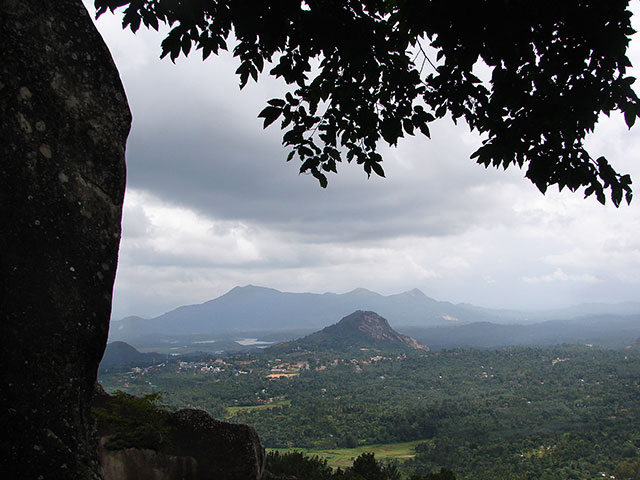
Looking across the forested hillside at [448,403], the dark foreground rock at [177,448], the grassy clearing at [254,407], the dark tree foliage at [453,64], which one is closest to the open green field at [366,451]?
the forested hillside at [448,403]

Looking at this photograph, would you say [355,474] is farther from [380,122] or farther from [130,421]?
[380,122]

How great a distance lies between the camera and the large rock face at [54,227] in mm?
2307

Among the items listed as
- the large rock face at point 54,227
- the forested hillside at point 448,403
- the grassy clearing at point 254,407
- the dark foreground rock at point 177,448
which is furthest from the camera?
the grassy clearing at point 254,407

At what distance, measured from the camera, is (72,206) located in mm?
2668

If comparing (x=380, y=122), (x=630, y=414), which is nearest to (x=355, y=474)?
(x=380, y=122)

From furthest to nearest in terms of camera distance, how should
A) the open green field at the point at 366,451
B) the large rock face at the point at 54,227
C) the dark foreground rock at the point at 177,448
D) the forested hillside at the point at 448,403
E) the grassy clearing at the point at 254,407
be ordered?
the grassy clearing at the point at 254,407
the open green field at the point at 366,451
the forested hillside at the point at 448,403
the dark foreground rock at the point at 177,448
the large rock face at the point at 54,227

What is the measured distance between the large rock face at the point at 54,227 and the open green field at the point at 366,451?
6328 centimetres

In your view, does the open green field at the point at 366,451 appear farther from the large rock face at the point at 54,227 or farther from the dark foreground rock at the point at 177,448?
the large rock face at the point at 54,227

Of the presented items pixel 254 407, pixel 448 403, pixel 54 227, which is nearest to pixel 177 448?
pixel 54 227

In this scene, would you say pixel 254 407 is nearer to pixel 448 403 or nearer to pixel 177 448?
pixel 448 403

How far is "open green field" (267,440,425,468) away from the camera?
62.7 m

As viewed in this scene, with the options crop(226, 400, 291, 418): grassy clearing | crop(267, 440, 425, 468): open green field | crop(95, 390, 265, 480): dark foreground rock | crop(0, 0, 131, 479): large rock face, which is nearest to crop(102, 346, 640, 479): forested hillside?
crop(226, 400, 291, 418): grassy clearing

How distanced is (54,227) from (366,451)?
2907 inches

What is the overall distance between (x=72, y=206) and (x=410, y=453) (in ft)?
248
